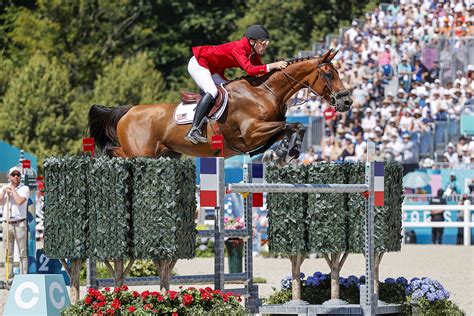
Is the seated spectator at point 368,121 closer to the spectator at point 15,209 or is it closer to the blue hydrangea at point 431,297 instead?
the spectator at point 15,209

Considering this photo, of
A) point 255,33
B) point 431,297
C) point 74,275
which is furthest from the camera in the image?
point 255,33

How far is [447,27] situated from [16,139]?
10.0 meters

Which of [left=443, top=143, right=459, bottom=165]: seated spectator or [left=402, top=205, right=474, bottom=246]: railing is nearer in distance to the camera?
[left=402, top=205, right=474, bottom=246]: railing

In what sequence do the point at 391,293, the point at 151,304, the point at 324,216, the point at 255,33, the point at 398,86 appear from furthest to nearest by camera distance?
the point at 398,86
the point at 255,33
the point at 391,293
the point at 324,216
the point at 151,304

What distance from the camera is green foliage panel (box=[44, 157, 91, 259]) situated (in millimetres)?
8109

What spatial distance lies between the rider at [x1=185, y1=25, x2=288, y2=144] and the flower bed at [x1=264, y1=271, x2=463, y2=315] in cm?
188

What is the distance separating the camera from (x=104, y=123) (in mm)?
12180

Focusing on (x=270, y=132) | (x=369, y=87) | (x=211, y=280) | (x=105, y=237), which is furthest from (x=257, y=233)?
(x=105, y=237)

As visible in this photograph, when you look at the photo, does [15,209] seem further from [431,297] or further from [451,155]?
[451,155]

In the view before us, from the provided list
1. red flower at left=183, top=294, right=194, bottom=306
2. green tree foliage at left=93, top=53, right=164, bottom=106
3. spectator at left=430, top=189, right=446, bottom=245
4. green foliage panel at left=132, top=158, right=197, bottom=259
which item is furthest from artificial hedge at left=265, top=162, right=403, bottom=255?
green tree foliage at left=93, top=53, right=164, bottom=106

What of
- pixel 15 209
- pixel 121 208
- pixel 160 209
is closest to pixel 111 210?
pixel 121 208

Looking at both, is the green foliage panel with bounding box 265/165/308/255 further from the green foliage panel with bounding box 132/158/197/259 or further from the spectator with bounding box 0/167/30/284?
the spectator with bounding box 0/167/30/284

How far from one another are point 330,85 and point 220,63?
1008 mm

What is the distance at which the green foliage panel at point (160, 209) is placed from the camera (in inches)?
310
